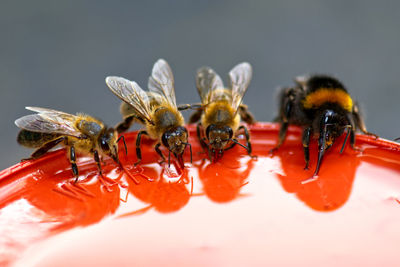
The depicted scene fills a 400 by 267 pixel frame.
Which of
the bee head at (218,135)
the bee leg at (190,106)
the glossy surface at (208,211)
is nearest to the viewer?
the glossy surface at (208,211)

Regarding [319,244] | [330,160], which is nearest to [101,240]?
[319,244]

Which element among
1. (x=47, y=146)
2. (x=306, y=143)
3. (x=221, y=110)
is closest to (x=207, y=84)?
(x=221, y=110)

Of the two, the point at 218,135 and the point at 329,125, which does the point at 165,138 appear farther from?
the point at 329,125

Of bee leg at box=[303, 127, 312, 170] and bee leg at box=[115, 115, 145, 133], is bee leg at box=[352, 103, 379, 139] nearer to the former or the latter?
bee leg at box=[303, 127, 312, 170]

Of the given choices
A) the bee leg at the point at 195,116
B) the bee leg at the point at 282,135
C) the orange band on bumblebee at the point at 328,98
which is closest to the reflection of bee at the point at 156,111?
the bee leg at the point at 195,116

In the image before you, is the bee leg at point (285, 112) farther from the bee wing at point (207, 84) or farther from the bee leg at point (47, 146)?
the bee leg at point (47, 146)
